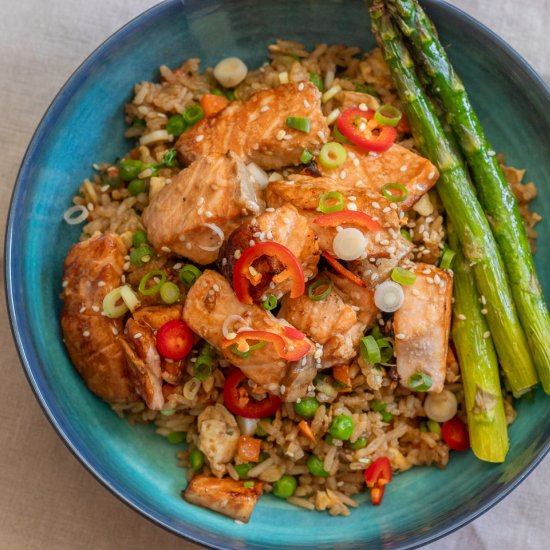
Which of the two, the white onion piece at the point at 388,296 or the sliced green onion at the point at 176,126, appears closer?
the white onion piece at the point at 388,296

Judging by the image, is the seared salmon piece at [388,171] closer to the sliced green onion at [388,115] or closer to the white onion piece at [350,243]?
the sliced green onion at [388,115]

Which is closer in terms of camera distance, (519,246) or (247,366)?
(247,366)

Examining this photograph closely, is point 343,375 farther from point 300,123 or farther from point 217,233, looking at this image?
point 300,123

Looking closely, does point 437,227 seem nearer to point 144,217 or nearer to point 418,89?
point 418,89

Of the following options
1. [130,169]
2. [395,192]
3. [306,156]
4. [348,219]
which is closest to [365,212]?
[348,219]

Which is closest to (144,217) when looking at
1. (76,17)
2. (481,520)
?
Answer: (76,17)

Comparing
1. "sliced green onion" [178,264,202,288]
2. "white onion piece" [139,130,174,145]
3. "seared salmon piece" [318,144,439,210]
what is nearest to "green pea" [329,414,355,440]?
"sliced green onion" [178,264,202,288]

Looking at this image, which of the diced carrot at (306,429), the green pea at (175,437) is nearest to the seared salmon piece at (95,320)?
the green pea at (175,437)
